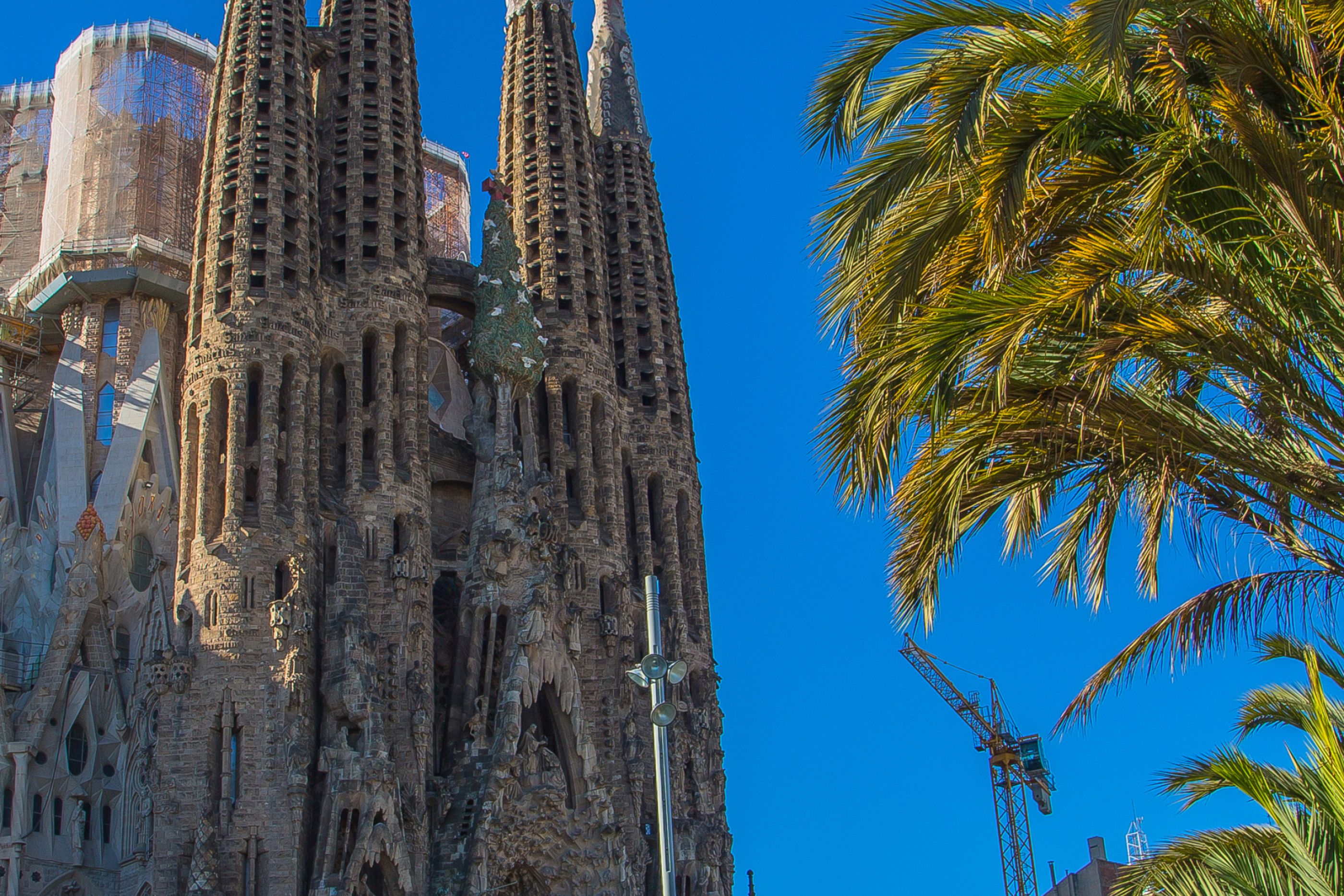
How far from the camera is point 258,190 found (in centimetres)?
3622

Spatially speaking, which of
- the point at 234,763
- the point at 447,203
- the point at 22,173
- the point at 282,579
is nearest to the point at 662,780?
the point at 234,763

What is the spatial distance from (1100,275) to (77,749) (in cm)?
2981

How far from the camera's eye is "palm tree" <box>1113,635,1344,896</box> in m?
9.39

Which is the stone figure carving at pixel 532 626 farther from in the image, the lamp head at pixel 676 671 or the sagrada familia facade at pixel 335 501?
the lamp head at pixel 676 671

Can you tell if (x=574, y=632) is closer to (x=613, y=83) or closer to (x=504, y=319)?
(x=504, y=319)

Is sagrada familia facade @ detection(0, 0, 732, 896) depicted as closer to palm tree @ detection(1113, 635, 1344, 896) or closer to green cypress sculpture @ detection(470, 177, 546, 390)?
green cypress sculpture @ detection(470, 177, 546, 390)

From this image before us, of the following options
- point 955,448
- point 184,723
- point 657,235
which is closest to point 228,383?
point 184,723

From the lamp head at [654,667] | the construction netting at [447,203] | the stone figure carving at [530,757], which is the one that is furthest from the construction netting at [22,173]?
the lamp head at [654,667]

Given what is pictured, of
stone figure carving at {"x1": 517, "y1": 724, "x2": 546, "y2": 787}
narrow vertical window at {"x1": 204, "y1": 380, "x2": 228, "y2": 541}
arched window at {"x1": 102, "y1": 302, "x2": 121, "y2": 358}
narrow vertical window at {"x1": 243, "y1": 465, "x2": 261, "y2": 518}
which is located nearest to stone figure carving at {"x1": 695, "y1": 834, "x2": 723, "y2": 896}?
stone figure carving at {"x1": 517, "y1": 724, "x2": 546, "y2": 787}

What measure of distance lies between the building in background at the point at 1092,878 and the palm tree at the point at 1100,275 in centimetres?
3047

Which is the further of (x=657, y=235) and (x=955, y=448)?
(x=657, y=235)

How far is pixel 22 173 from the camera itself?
5025cm

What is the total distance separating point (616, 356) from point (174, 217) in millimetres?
13316

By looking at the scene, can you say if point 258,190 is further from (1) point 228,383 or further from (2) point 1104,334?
(2) point 1104,334
